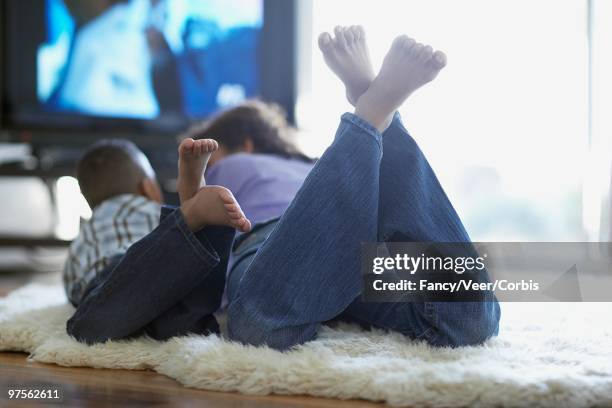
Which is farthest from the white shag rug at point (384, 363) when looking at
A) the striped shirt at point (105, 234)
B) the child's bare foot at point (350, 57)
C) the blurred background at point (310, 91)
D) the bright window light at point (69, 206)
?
the bright window light at point (69, 206)

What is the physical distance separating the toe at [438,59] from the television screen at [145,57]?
1.81 meters

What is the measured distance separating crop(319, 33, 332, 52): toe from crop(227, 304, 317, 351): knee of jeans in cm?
39

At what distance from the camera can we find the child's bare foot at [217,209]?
99 centimetres

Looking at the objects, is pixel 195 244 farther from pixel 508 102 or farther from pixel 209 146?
pixel 508 102

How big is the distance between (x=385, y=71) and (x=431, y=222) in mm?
212

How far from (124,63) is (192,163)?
1.84 meters

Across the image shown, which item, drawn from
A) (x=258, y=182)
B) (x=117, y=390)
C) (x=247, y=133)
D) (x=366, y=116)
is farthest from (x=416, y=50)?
(x=247, y=133)

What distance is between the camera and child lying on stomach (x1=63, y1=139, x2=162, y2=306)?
1.36 m

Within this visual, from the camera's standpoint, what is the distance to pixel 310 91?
10.8ft

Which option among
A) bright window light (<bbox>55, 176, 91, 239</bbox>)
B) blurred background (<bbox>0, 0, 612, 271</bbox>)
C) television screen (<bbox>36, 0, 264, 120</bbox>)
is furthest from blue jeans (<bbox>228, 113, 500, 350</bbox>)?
bright window light (<bbox>55, 176, 91, 239</bbox>)

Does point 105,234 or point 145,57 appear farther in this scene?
point 145,57

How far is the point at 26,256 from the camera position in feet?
11.3

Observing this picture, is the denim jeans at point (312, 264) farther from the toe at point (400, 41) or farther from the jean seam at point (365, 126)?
the toe at point (400, 41)

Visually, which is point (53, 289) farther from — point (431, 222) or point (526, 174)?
point (526, 174)
